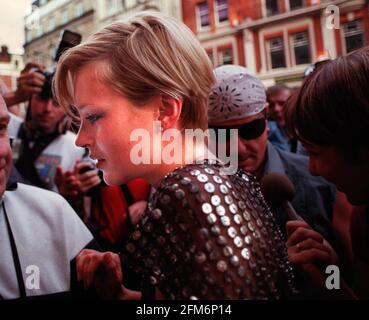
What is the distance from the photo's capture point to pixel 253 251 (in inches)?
20.5

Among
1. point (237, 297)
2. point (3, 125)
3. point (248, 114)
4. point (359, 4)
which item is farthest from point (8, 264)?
point (359, 4)

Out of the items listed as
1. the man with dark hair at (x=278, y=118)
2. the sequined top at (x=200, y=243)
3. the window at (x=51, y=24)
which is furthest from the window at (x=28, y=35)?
the man with dark hair at (x=278, y=118)

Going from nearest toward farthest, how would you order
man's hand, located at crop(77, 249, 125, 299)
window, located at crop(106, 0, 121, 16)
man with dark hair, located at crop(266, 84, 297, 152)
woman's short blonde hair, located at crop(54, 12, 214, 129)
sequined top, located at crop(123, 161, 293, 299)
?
sequined top, located at crop(123, 161, 293, 299), woman's short blonde hair, located at crop(54, 12, 214, 129), man's hand, located at crop(77, 249, 125, 299), window, located at crop(106, 0, 121, 16), man with dark hair, located at crop(266, 84, 297, 152)

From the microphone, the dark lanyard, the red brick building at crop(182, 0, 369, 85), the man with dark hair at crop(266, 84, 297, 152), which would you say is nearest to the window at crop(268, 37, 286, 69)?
the red brick building at crop(182, 0, 369, 85)

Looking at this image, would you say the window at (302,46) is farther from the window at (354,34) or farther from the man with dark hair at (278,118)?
the man with dark hair at (278,118)

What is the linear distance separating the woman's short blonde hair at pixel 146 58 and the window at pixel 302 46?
0.41 metres

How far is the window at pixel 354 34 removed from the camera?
2.89 ft

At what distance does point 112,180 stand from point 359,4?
739 millimetres

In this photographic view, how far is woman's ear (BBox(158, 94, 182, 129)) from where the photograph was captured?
0.63 m

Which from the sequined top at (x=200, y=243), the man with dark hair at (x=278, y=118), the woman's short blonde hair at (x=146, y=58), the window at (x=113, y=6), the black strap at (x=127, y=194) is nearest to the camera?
the sequined top at (x=200, y=243)

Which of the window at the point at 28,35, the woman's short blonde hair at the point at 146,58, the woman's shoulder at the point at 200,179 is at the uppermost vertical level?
the window at the point at 28,35

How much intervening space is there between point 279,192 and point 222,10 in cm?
57

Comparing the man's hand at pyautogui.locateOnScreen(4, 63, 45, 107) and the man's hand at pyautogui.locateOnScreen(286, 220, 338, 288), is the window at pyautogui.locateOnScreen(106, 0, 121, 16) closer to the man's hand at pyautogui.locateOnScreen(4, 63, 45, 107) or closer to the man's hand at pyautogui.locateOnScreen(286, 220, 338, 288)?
the man's hand at pyautogui.locateOnScreen(4, 63, 45, 107)
